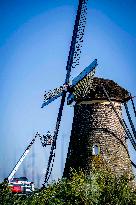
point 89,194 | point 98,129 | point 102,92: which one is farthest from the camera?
point 98,129

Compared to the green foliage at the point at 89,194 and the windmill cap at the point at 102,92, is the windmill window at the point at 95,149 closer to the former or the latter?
the windmill cap at the point at 102,92

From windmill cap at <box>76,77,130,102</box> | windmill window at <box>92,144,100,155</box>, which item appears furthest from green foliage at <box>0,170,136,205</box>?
windmill cap at <box>76,77,130,102</box>

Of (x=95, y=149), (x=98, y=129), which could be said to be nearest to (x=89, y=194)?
(x=95, y=149)

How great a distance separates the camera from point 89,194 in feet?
46.7

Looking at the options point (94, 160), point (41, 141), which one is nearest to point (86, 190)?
point (94, 160)

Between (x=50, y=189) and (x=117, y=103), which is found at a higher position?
(x=117, y=103)

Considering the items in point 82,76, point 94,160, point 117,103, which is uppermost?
point 82,76

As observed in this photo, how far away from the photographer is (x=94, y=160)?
2061 cm

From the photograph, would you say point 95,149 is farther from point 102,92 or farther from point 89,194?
point 89,194

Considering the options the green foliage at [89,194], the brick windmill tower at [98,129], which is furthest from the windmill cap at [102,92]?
the green foliage at [89,194]

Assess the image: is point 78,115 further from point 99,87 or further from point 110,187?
point 110,187

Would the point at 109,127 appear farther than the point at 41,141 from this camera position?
No

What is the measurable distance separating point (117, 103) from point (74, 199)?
7.83 meters

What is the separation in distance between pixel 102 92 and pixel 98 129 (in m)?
2.06
